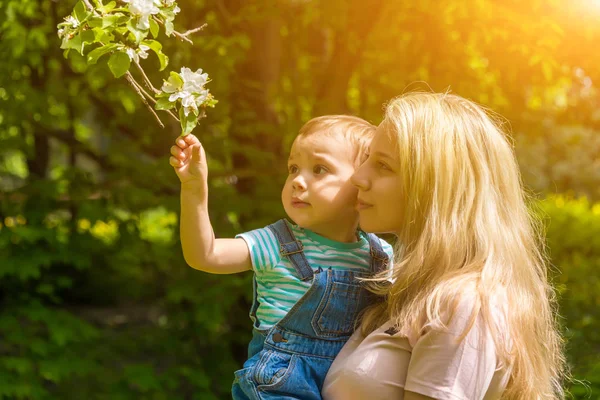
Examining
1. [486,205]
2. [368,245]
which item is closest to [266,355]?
[368,245]

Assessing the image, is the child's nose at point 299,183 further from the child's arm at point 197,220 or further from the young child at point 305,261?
the child's arm at point 197,220

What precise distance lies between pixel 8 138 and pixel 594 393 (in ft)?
12.6

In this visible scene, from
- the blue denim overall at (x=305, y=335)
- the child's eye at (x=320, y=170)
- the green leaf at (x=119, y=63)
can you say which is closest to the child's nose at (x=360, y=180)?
the child's eye at (x=320, y=170)

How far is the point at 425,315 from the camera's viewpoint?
190 cm

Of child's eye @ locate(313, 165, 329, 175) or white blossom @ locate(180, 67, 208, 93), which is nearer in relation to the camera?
white blossom @ locate(180, 67, 208, 93)

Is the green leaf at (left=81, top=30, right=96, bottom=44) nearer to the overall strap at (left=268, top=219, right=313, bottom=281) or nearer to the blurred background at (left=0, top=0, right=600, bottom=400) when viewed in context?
the overall strap at (left=268, top=219, right=313, bottom=281)

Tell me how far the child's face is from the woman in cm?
10

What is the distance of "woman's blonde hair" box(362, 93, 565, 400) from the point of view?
1918 mm

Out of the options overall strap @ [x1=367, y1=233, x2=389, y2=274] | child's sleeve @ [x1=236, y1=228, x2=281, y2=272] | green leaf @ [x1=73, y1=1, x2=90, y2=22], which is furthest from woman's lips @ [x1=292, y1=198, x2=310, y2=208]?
green leaf @ [x1=73, y1=1, x2=90, y2=22]

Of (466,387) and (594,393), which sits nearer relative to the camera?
(466,387)

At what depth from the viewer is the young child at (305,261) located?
204 centimetres

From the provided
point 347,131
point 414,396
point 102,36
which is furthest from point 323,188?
point 102,36

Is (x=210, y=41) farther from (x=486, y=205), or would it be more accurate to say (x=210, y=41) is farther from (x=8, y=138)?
(x=486, y=205)

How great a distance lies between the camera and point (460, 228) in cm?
196
